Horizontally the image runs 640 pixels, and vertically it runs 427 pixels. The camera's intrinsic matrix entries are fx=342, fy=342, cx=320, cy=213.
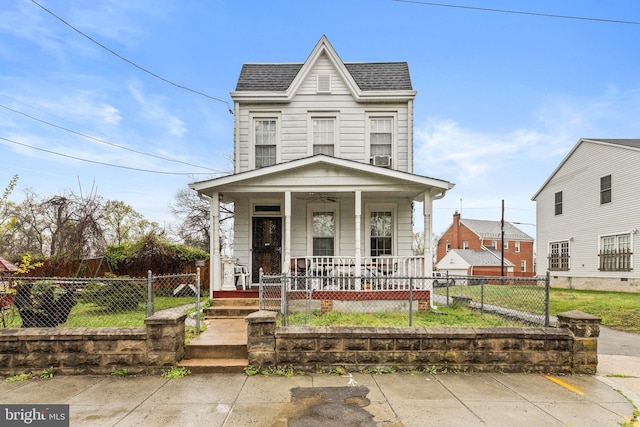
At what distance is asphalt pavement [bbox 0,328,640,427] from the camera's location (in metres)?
3.46

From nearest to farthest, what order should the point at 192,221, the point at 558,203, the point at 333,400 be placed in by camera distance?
the point at 333,400 < the point at 558,203 < the point at 192,221

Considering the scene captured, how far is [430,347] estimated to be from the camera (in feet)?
16.1

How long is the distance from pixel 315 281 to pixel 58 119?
597 inches

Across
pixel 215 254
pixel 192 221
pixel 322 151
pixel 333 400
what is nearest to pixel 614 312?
pixel 322 151

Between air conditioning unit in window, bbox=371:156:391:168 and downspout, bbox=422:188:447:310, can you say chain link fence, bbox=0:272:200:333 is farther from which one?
air conditioning unit in window, bbox=371:156:391:168

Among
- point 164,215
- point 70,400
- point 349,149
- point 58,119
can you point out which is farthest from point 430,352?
point 164,215

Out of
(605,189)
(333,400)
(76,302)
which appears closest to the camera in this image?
(333,400)

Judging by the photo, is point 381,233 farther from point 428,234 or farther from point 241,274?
point 241,274

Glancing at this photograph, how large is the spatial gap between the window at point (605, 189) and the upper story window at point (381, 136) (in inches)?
566

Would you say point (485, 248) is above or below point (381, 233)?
below

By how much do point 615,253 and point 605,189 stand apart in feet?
11.0

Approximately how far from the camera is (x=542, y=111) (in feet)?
62.5

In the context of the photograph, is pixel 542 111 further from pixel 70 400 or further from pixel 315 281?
pixel 70 400

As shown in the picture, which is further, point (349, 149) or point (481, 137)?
point (481, 137)
